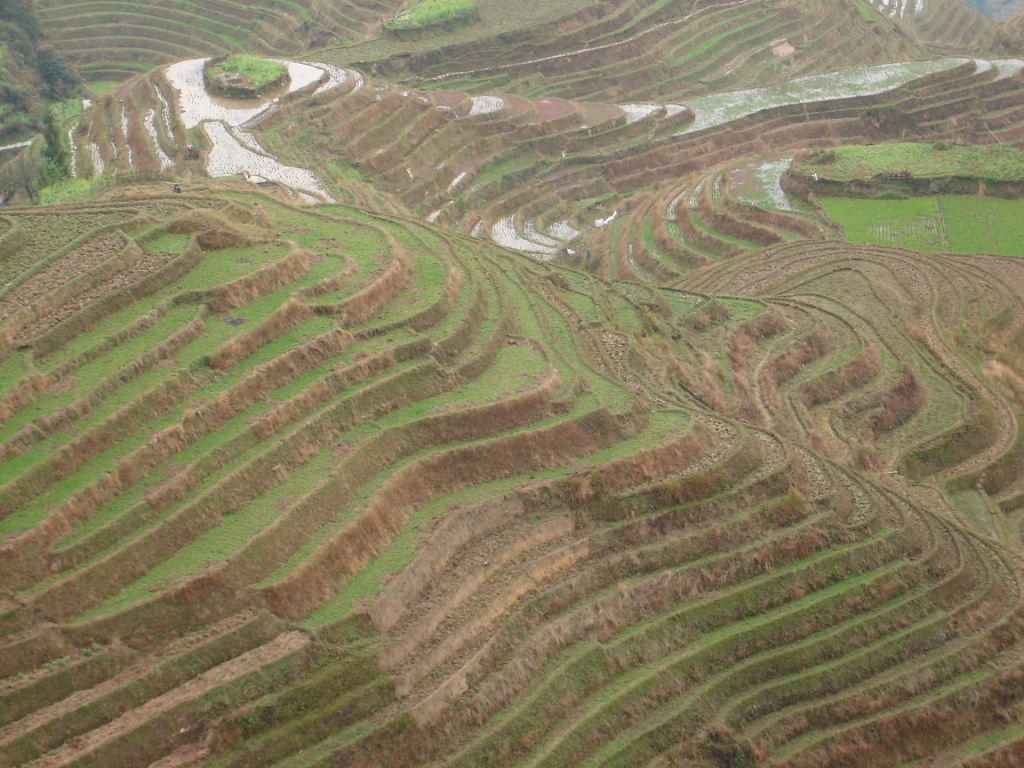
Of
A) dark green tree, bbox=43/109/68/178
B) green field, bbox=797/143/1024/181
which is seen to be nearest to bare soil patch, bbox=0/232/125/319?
dark green tree, bbox=43/109/68/178

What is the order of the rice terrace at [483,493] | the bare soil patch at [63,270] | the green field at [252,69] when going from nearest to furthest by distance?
the rice terrace at [483,493], the bare soil patch at [63,270], the green field at [252,69]

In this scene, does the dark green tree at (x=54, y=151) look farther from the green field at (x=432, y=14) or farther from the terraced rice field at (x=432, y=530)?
the green field at (x=432, y=14)

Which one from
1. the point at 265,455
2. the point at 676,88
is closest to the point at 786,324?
the point at 265,455

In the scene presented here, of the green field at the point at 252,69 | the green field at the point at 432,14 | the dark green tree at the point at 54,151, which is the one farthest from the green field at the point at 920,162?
the dark green tree at the point at 54,151

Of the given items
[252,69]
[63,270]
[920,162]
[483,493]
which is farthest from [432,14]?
[483,493]

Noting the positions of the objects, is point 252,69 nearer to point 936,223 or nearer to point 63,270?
point 63,270
